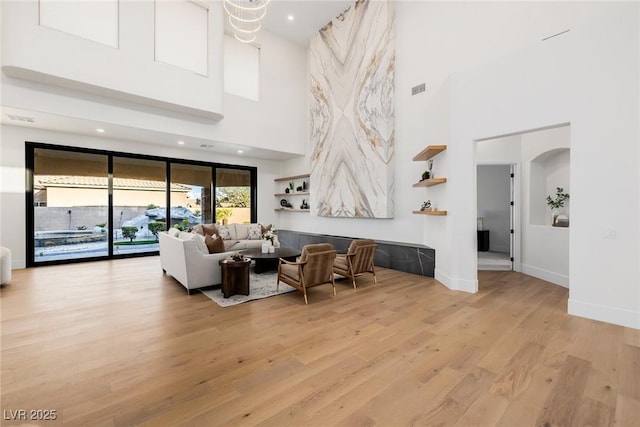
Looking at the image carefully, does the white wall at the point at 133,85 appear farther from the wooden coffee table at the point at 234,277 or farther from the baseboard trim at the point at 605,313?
the baseboard trim at the point at 605,313

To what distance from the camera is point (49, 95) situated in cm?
520

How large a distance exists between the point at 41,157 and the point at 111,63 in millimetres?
3339

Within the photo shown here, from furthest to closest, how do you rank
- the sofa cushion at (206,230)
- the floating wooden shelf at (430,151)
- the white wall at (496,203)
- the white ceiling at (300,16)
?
the white wall at (496,203) < the white ceiling at (300,16) < the sofa cushion at (206,230) < the floating wooden shelf at (430,151)

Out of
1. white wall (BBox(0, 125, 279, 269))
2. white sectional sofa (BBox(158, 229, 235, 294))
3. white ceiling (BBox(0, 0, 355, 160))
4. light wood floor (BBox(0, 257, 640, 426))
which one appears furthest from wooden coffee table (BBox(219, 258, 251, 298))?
white wall (BBox(0, 125, 279, 269))

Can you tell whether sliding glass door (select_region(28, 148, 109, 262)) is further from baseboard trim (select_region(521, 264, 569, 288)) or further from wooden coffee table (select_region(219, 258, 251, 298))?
baseboard trim (select_region(521, 264, 569, 288))

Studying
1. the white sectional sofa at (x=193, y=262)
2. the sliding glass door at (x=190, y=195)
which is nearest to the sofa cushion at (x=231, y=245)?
the white sectional sofa at (x=193, y=262)

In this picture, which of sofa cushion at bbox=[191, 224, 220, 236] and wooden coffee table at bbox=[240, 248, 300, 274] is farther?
sofa cushion at bbox=[191, 224, 220, 236]

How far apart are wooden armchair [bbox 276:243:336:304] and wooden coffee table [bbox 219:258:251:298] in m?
0.63

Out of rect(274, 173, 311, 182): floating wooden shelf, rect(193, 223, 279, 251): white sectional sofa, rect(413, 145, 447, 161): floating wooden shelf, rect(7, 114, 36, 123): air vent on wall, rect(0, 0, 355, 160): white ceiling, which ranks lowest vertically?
rect(193, 223, 279, 251): white sectional sofa

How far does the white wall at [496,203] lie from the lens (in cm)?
841

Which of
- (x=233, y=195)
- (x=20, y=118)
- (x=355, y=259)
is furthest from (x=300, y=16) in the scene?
(x=355, y=259)

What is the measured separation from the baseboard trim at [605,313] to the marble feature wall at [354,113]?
373 centimetres

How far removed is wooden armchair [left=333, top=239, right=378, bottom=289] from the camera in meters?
4.94

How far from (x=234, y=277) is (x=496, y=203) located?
8.27 m
